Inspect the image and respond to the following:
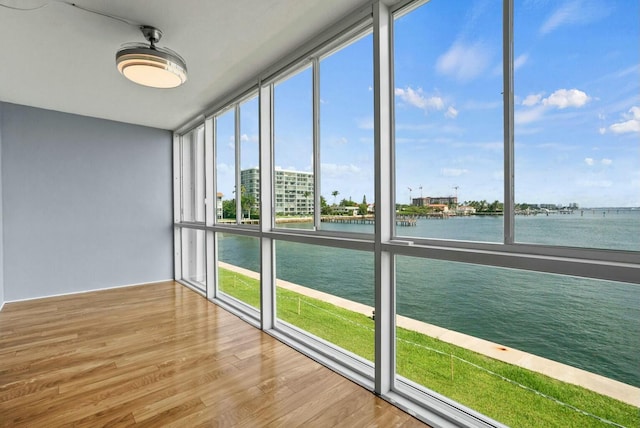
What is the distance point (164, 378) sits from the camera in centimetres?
244

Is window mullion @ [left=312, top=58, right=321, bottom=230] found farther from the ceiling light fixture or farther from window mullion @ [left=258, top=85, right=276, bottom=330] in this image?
the ceiling light fixture

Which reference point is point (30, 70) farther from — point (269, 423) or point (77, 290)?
point (269, 423)

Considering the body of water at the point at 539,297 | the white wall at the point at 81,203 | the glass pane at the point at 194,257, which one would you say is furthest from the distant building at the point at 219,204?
the body of water at the point at 539,297

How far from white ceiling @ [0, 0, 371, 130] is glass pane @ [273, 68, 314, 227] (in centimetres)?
33

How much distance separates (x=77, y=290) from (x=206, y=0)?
4.79 metres

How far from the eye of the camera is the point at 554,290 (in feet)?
5.68

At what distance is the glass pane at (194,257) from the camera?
5.39m

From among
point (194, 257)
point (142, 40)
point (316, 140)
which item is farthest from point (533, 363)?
point (194, 257)

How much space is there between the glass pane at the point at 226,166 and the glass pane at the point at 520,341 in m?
2.74

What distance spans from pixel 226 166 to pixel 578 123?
13.0 feet

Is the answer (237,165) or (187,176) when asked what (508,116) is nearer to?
(237,165)

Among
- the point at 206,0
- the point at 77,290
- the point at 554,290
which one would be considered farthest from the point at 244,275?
the point at 554,290

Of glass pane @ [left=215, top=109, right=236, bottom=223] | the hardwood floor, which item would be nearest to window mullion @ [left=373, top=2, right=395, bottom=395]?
the hardwood floor

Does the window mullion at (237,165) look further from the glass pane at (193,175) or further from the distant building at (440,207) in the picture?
the distant building at (440,207)
